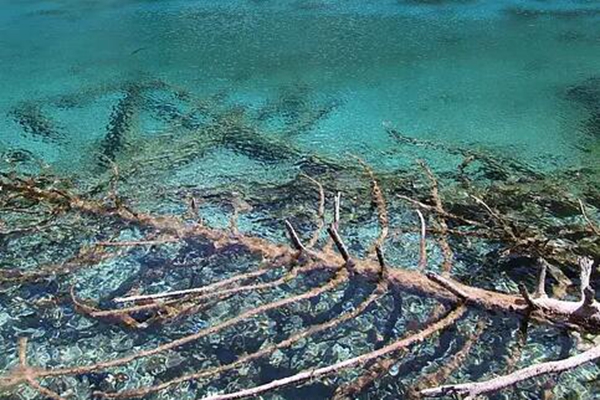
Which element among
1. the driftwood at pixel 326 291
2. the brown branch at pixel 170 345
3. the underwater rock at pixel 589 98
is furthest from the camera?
the underwater rock at pixel 589 98

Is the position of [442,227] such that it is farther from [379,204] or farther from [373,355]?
[373,355]

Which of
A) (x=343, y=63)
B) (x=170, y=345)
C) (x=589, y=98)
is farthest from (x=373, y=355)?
(x=343, y=63)

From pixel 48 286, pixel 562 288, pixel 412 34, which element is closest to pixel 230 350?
pixel 48 286

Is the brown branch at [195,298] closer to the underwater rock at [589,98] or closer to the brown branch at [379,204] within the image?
the brown branch at [379,204]

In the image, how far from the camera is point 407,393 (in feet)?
4.89

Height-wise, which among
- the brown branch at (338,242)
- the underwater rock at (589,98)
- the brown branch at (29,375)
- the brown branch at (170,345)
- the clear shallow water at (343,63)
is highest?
the brown branch at (338,242)

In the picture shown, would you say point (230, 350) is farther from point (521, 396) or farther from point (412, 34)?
point (412, 34)

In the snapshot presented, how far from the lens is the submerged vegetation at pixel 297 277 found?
154 centimetres

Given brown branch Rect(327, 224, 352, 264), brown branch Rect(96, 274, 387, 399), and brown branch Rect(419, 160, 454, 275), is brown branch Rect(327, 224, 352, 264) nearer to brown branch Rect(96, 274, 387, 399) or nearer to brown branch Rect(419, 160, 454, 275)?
brown branch Rect(96, 274, 387, 399)

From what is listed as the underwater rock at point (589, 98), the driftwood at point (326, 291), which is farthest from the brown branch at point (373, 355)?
the underwater rock at point (589, 98)

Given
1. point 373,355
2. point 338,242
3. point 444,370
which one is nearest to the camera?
point 373,355

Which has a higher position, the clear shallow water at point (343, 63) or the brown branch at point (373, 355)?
the brown branch at point (373, 355)

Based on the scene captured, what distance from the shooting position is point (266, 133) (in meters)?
3.09

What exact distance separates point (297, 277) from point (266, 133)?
1.33 metres
